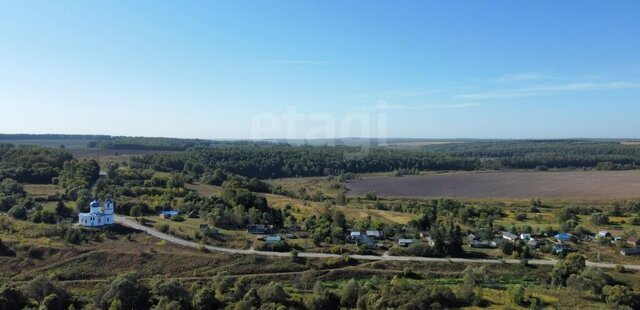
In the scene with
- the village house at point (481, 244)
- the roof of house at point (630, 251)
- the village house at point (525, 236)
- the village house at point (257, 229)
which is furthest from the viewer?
the village house at point (257, 229)

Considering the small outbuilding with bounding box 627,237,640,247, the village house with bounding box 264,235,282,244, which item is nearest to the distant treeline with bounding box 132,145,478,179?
the village house with bounding box 264,235,282,244

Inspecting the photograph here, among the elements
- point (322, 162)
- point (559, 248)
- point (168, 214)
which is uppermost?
point (322, 162)

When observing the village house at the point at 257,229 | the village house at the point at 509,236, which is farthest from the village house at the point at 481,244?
the village house at the point at 257,229

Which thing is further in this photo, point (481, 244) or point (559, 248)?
point (481, 244)

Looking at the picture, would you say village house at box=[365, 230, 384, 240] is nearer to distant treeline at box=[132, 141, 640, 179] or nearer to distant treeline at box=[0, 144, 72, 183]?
distant treeline at box=[0, 144, 72, 183]

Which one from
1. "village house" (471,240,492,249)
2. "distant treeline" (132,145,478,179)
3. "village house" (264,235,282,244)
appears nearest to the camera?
"village house" (264,235,282,244)

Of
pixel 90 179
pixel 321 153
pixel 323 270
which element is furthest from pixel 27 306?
pixel 321 153

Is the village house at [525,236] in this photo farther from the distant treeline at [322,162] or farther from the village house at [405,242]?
the distant treeline at [322,162]

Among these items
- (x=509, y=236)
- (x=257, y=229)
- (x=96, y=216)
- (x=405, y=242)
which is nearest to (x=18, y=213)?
(x=96, y=216)

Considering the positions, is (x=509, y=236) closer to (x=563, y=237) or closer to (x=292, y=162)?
(x=563, y=237)

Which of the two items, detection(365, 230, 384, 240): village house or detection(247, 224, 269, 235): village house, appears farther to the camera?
detection(247, 224, 269, 235): village house
